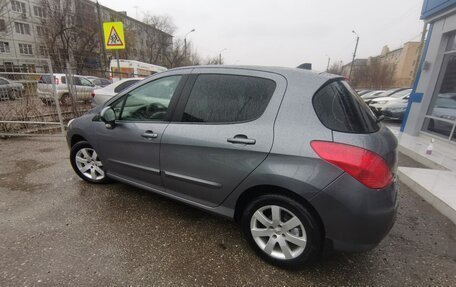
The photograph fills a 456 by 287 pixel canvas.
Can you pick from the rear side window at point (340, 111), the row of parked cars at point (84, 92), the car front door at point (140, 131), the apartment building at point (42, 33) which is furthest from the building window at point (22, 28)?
the rear side window at point (340, 111)

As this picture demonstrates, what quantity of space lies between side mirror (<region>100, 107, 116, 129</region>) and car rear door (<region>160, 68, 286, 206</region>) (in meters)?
0.86

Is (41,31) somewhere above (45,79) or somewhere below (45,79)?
above

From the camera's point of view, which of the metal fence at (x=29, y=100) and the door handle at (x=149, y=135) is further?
the metal fence at (x=29, y=100)

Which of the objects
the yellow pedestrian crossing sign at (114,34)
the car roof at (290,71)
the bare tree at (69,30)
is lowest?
the car roof at (290,71)

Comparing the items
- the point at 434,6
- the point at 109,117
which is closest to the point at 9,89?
the point at 109,117

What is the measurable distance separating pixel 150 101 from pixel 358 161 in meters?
2.20

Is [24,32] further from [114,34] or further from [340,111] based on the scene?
[340,111]

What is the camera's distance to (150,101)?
2.76m

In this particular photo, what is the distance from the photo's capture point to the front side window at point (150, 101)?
2617 mm

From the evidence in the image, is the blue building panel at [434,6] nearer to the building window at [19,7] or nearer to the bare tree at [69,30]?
the bare tree at [69,30]

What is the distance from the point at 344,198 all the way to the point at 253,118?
92cm

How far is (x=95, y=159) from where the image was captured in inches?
134

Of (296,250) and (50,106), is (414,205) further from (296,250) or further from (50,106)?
(50,106)

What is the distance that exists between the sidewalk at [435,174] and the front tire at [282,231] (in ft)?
7.58
